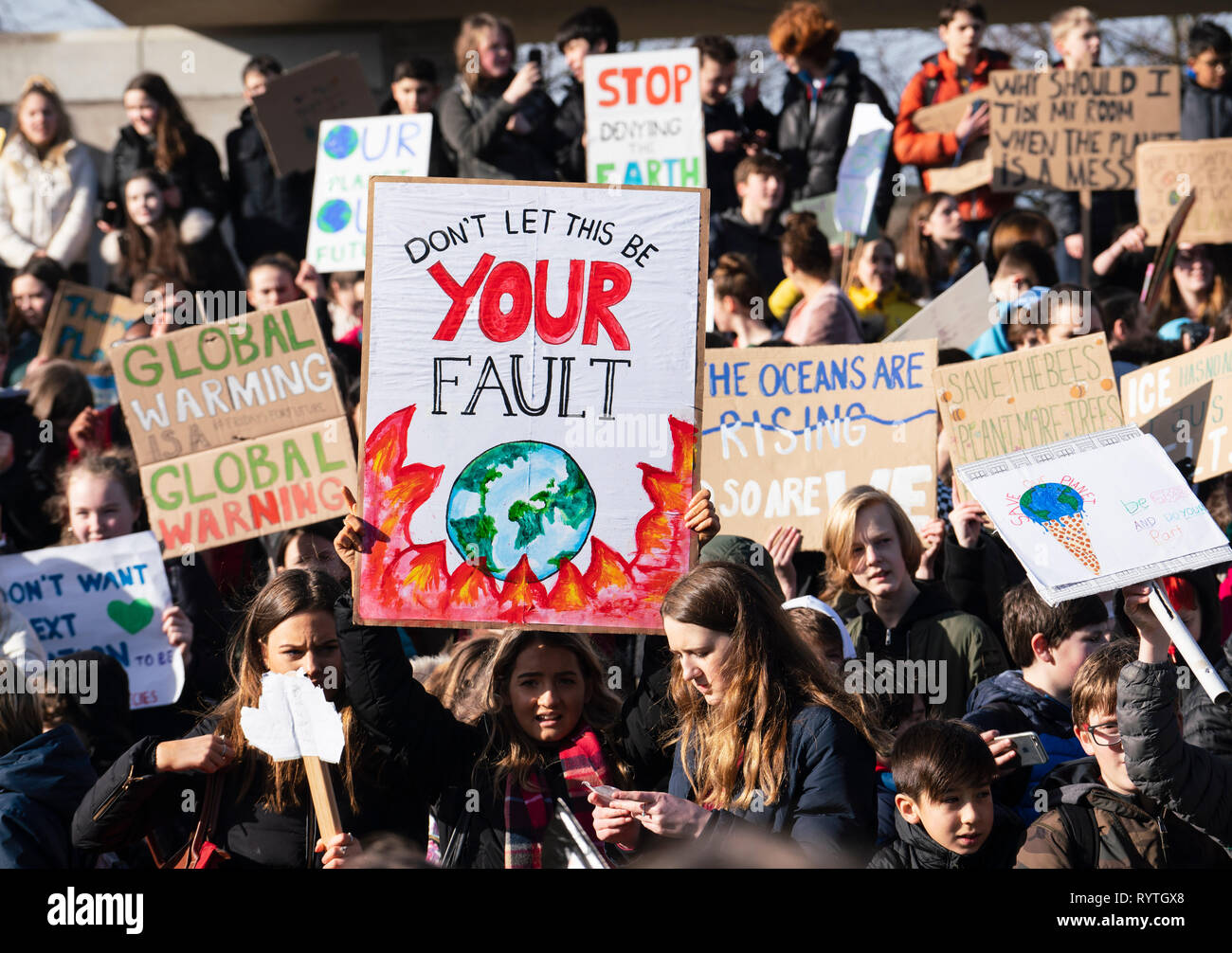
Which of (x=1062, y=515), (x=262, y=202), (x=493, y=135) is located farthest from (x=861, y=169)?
(x=1062, y=515)

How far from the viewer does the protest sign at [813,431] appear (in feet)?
20.7

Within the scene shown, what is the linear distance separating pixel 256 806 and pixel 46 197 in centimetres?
696

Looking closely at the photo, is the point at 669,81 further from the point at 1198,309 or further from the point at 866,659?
the point at 866,659

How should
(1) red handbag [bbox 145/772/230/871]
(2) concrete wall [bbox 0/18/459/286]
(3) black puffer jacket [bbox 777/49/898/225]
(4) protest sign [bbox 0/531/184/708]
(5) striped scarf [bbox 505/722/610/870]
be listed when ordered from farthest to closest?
(2) concrete wall [bbox 0/18/459/286] → (3) black puffer jacket [bbox 777/49/898/225] → (4) protest sign [bbox 0/531/184/708] → (5) striped scarf [bbox 505/722/610/870] → (1) red handbag [bbox 145/772/230/871]

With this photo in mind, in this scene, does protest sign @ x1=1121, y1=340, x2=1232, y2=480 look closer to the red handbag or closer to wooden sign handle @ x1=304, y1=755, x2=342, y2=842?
wooden sign handle @ x1=304, y1=755, x2=342, y2=842

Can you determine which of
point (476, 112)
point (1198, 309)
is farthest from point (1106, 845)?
point (476, 112)

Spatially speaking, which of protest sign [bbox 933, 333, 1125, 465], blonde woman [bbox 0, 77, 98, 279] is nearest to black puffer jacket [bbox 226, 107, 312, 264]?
blonde woman [bbox 0, 77, 98, 279]

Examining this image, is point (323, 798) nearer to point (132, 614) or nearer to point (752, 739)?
point (752, 739)

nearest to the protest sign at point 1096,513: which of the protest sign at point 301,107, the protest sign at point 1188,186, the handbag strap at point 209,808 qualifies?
the handbag strap at point 209,808

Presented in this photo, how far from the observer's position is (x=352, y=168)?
9.34m

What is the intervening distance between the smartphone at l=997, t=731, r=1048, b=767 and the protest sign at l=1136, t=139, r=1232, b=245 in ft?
15.5

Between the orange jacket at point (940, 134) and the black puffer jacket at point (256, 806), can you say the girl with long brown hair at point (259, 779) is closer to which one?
the black puffer jacket at point (256, 806)

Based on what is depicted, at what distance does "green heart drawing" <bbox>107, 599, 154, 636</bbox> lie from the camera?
20.6ft
